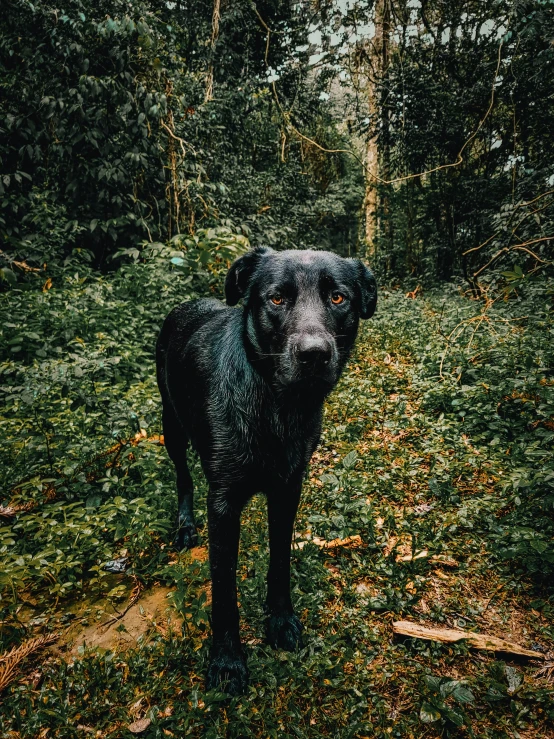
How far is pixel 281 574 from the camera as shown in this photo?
223 cm

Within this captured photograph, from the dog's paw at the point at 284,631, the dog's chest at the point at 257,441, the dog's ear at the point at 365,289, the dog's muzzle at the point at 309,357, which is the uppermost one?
the dog's ear at the point at 365,289

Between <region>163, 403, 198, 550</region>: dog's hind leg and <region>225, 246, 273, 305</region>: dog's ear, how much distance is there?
4.03ft

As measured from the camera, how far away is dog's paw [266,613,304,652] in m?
2.15

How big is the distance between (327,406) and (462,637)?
A: 2.89 m

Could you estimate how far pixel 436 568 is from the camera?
8.61 ft

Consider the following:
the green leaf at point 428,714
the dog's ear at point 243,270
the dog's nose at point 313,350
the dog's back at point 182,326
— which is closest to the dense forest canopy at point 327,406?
the green leaf at point 428,714

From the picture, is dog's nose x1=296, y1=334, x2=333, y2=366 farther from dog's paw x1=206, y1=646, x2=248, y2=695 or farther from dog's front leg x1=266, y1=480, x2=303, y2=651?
dog's paw x1=206, y1=646, x2=248, y2=695

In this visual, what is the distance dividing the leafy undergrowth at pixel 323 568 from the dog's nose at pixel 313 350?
1492mm

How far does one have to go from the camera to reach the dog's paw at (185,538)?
9.36ft

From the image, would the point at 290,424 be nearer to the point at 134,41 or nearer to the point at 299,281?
the point at 299,281

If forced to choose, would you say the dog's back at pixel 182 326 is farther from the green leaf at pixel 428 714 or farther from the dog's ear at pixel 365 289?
the green leaf at pixel 428 714

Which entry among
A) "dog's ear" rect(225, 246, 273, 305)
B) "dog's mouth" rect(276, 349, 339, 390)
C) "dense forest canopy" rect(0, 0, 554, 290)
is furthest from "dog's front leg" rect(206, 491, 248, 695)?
"dense forest canopy" rect(0, 0, 554, 290)

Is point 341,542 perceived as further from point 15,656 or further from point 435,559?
point 15,656

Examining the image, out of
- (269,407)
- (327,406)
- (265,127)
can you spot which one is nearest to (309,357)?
(269,407)
